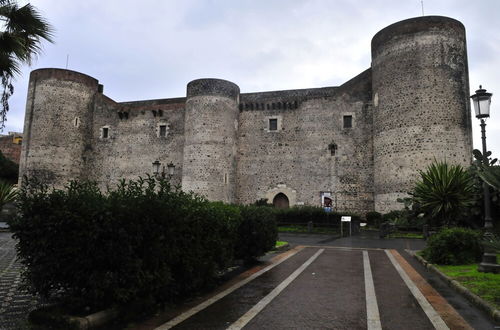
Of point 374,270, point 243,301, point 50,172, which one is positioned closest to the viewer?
point 243,301

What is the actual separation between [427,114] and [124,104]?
27202 millimetres

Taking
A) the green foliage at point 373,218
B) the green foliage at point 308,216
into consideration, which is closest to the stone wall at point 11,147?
the green foliage at point 308,216

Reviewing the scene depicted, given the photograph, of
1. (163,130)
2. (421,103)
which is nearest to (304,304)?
(421,103)

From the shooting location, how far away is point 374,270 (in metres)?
9.62

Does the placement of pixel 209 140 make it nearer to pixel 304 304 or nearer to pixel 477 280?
pixel 477 280

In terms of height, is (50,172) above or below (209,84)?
below

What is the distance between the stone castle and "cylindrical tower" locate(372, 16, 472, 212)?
7cm

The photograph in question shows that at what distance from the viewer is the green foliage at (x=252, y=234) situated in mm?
9391

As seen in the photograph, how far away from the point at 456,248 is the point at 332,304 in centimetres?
553

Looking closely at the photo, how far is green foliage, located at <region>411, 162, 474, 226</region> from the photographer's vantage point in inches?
470

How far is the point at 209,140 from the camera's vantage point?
104 ft

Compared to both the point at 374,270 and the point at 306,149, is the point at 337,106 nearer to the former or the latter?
the point at 306,149

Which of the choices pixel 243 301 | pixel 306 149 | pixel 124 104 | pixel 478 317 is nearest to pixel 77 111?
pixel 124 104

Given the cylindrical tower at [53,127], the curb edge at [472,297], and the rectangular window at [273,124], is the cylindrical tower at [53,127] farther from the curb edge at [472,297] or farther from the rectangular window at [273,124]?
the curb edge at [472,297]
